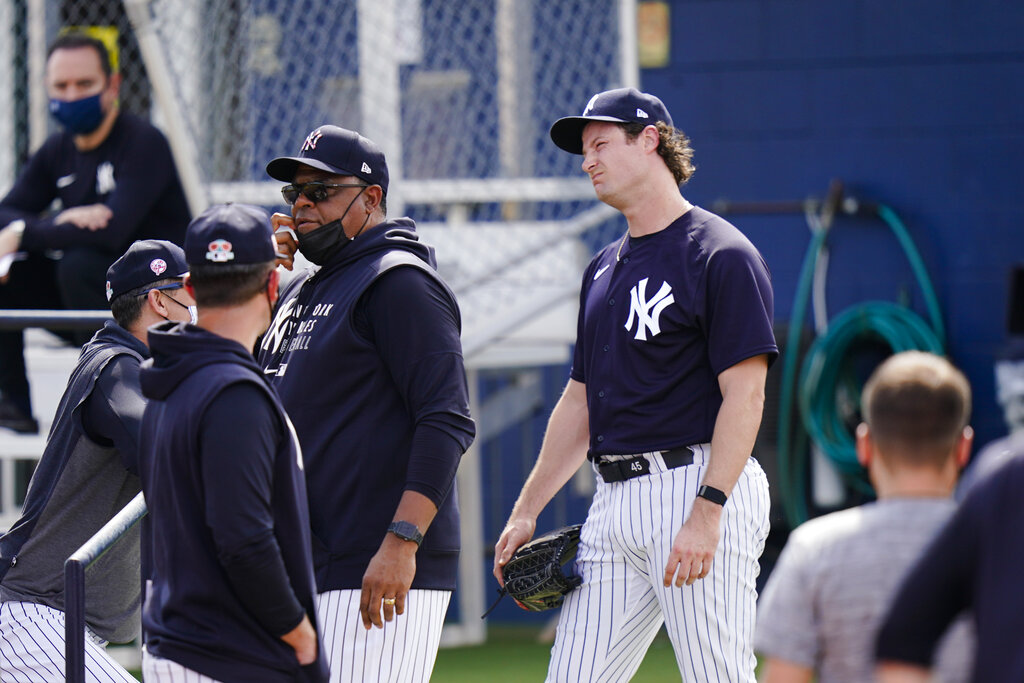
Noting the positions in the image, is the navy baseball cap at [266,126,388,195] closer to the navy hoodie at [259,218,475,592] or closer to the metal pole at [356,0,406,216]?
the navy hoodie at [259,218,475,592]

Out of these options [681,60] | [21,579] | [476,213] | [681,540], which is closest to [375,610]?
[681,540]

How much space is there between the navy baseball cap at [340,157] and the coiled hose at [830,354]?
174 inches

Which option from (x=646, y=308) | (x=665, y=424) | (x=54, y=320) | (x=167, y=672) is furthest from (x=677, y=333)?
(x=54, y=320)

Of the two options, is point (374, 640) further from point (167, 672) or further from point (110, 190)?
point (110, 190)

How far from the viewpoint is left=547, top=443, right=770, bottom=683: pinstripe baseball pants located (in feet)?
10.7

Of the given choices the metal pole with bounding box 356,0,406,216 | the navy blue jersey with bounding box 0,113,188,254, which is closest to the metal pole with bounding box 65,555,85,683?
the navy blue jersey with bounding box 0,113,188,254

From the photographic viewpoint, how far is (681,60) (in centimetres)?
768

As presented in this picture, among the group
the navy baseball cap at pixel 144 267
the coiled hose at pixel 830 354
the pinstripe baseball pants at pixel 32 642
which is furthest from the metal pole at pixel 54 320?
the coiled hose at pixel 830 354

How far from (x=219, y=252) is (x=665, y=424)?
131 cm

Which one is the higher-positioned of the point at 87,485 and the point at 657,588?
the point at 87,485

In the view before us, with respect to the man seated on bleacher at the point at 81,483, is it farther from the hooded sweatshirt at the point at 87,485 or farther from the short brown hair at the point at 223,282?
the short brown hair at the point at 223,282

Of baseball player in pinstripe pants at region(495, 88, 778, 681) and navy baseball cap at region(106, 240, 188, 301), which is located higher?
navy baseball cap at region(106, 240, 188, 301)

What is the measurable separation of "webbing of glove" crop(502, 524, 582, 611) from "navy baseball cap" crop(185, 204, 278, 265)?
1317mm

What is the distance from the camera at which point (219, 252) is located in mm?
2521
